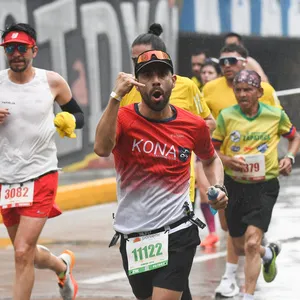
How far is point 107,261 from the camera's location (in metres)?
11.1

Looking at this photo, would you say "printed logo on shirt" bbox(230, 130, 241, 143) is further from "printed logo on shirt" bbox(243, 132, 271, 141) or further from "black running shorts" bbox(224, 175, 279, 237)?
"black running shorts" bbox(224, 175, 279, 237)

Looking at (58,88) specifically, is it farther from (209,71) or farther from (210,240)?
(209,71)

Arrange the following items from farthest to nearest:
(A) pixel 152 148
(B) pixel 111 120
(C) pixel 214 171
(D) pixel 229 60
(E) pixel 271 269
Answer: (D) pixel 229 60, (E) pixel 271 269, (C) pixel 214 171, (A) pixel 152 148, (B) pixel 111 120

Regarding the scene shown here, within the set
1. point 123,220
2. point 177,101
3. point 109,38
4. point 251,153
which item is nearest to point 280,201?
point 109,38

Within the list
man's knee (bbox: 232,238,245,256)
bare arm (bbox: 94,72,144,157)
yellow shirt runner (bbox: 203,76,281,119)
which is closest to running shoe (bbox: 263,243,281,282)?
man's knee (bbox: 232,238,245,256)

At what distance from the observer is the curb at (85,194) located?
1520 centimetres

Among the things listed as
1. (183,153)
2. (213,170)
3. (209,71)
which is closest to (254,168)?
(213,170)

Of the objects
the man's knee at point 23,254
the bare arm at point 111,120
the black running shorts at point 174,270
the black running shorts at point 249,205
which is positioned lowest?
the black running shorts at point 249,205

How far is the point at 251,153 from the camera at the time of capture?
9.17m

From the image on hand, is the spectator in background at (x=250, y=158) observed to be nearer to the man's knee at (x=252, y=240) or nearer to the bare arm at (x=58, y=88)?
the man's knee at (x=252, y=240)

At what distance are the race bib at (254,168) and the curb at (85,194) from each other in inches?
244

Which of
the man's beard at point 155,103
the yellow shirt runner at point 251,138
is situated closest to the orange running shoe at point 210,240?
the yellow shirt runner at point 251,138

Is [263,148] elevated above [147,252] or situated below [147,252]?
below

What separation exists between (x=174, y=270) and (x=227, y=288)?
10.0 feet
